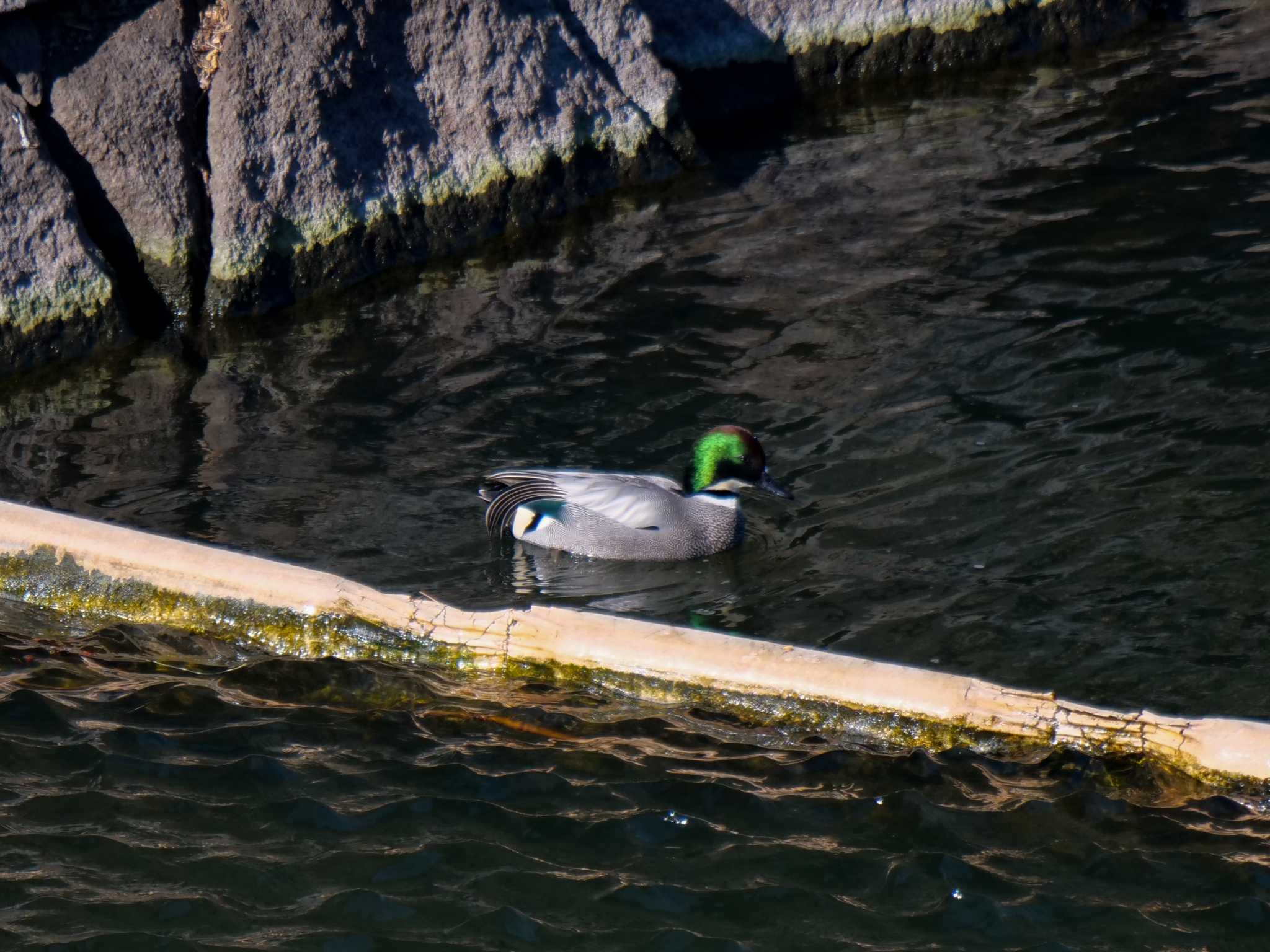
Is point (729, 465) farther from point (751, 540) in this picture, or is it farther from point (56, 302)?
point (56, 302)

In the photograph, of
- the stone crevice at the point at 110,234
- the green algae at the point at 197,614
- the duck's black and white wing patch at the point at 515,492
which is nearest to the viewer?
the green algae at the point at 197,614

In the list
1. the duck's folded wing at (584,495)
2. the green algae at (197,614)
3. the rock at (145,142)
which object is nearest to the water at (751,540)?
the green algae at (197,614)

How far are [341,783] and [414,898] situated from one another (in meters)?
0.63

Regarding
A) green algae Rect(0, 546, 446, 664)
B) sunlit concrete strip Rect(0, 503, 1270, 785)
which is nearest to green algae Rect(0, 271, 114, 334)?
sunlit concrete strip Rect(0, 503, 1270, 785)

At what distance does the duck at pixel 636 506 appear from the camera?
6.72m

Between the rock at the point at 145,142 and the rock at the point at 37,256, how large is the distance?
31 cm

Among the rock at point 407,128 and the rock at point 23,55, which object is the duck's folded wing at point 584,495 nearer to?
the rock at point 407,128

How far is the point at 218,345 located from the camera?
348 inches

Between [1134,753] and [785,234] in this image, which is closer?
[1134,753]

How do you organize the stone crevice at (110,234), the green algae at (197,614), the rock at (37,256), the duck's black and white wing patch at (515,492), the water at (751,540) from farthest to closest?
the stone crevice at (110,234) → the rock at (37,256) → the duck's black and white wing patch at (515,492) → the green algae at (197,614) → the water at (751,540)

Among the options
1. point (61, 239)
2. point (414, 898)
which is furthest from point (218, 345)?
point (414, 898)

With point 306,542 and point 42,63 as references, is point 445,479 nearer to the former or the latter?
point 306,542

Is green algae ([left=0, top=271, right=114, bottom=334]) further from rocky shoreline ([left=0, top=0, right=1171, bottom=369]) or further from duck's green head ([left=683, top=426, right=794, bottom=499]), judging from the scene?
duck's green head ([left=683, top=426, right=794, bottom=499])

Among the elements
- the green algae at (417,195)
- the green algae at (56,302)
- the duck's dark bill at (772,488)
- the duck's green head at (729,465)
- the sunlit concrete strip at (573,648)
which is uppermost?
the green algae at (417,195)
